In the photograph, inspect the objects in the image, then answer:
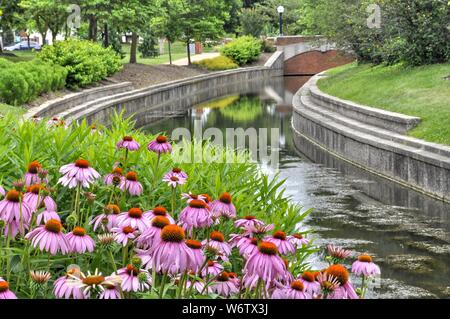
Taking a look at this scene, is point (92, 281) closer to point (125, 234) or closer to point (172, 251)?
point (172, 251)

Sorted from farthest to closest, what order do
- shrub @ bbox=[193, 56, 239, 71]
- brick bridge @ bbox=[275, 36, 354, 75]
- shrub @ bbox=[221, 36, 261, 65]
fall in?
brick bridge @ bbox=[275, 36, 354, 75] → shrub @ bbox=[221, 36, 261, 65] → shrub @ bbox=[193, 56, 239, 71]

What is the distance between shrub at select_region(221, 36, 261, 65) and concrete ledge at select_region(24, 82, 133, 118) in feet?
74.0

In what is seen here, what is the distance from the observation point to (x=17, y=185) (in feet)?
15.9

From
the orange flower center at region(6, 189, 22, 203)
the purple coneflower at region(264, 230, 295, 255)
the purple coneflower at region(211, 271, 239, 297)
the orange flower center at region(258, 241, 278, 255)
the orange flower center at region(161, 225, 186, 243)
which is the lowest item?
the purple coneflower at region(211, 271, 239, 297)

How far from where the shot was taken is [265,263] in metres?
3.74

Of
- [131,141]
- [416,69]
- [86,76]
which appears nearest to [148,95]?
[86,76]

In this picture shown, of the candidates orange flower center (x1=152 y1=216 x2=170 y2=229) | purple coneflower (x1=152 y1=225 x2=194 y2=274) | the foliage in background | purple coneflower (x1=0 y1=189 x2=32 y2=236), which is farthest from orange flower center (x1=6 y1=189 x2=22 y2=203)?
the foliage in background

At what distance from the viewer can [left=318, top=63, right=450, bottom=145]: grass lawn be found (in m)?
17.4

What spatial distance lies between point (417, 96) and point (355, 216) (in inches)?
320

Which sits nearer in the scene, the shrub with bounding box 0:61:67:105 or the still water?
the still water

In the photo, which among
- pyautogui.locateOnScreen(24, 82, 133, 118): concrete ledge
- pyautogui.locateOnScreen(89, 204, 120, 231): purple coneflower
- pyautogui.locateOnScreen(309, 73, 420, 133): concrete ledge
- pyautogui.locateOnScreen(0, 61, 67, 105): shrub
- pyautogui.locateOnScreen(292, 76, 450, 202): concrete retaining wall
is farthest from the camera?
pyautogui.locateOnScreen(0, 61, 67, 105): shrub

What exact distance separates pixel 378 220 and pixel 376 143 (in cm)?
416

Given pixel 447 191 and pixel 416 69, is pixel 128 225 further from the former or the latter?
pixel 416 69

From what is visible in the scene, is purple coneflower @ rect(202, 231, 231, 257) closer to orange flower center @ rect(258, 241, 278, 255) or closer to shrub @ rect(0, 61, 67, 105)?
orange flower center @ rect(258, 241, 278, 255)
